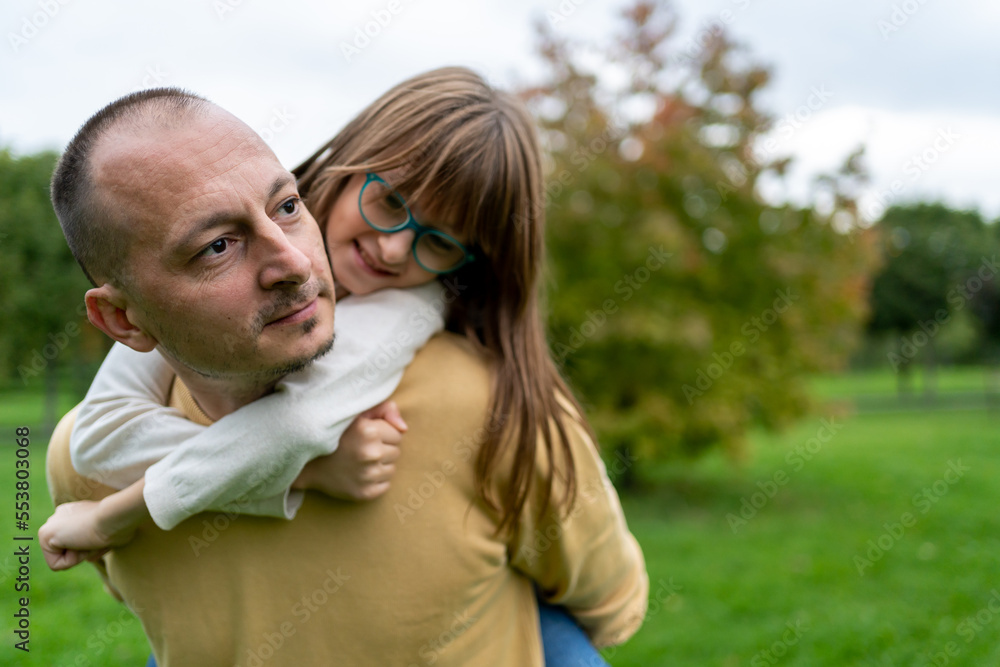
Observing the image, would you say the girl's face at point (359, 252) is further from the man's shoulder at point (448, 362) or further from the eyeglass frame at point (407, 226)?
the man's shoulder at point (448, 362)

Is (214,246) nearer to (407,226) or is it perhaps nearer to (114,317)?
(114,317)

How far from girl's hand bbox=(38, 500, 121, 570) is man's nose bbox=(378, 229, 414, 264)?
0.75 metres

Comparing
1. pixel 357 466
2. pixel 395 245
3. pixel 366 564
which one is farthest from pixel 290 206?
pixel 366 564

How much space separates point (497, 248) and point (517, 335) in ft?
0.68

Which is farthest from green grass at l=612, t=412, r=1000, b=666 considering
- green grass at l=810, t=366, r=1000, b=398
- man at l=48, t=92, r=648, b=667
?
green grass at l=810, t=366, r=1000, b=398

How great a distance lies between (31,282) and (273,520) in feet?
20.1

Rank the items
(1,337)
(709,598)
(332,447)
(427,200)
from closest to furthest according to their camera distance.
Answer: (332,447)
(427,200)
(709,598)
(1,337)

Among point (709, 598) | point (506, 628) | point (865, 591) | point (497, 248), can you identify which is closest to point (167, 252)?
point (497, 248)

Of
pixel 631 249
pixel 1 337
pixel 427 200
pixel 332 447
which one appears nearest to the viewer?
pixel 332 447

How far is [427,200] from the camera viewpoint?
69.9 inches

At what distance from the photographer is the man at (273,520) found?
126 centimetres

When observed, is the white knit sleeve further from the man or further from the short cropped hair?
the short cropped hair

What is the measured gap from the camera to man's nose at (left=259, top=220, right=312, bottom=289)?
128 centimetres

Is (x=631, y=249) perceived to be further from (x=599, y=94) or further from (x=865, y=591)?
(x=865, y=591)
